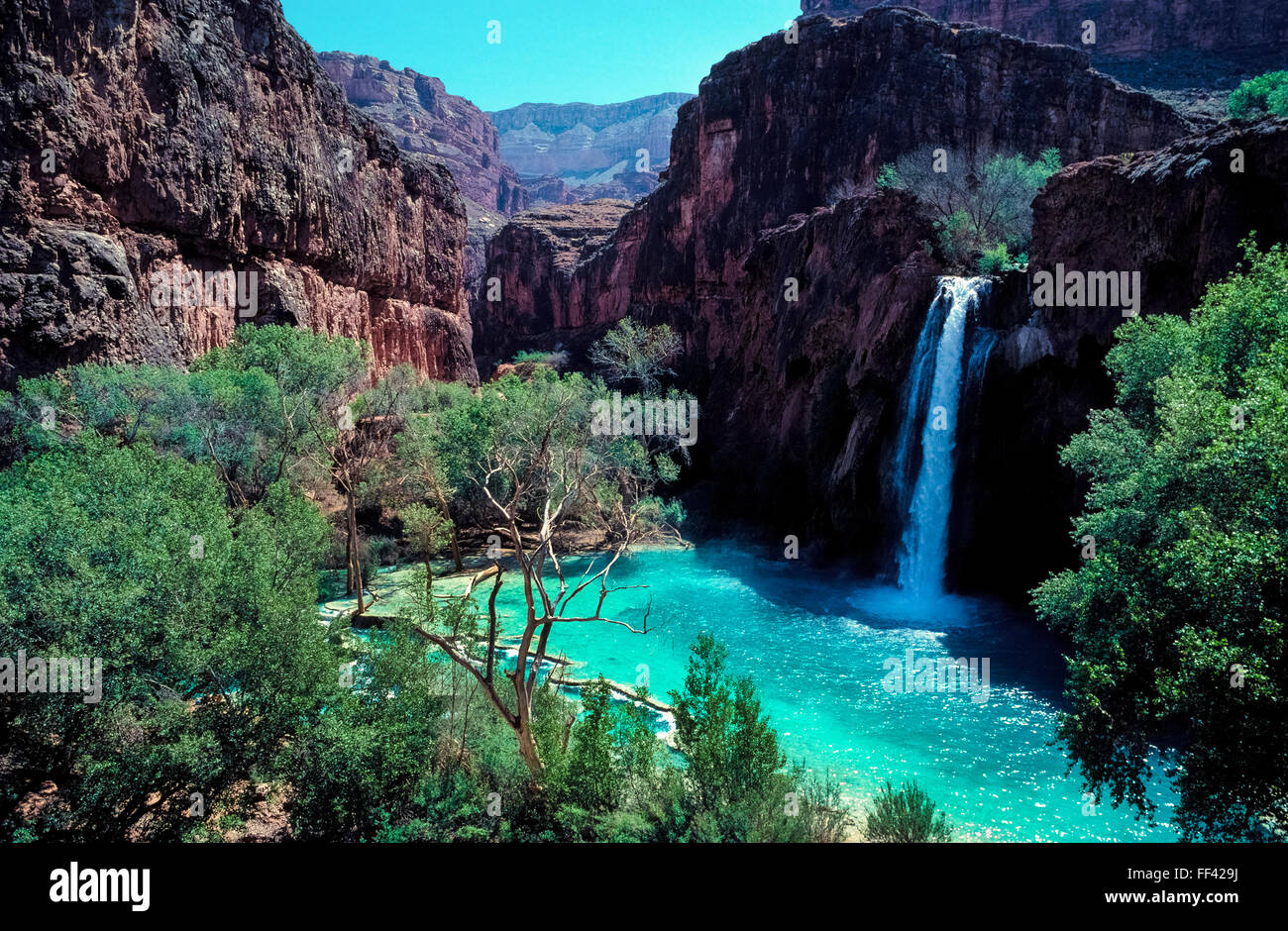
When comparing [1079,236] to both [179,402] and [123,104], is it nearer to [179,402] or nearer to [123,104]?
[179,402]

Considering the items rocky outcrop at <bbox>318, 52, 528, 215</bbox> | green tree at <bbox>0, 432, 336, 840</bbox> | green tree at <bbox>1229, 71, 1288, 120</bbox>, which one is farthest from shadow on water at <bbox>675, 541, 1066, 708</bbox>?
rocky outcrop at <bbox>318, 52, 528, 215</bbox>

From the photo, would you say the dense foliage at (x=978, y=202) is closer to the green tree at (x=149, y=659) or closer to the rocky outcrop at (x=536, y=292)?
the green tree at (x=149, y=659)

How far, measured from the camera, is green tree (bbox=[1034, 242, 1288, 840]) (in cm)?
602

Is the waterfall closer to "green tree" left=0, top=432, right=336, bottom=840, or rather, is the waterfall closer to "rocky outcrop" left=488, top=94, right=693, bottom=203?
"green tree" left=0, top=432, right=336, bottom=840

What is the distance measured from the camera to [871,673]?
16.0 metres

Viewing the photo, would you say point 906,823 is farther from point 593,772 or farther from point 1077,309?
point 1077,309

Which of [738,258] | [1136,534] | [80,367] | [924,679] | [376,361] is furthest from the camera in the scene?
[738,258]

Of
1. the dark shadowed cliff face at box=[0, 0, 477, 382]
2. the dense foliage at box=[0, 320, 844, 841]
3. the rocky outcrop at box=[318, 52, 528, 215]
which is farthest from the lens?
the rocky outcrop at box=[318, 52, 528, 215]

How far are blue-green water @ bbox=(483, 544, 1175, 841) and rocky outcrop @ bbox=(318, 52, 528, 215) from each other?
9853cm

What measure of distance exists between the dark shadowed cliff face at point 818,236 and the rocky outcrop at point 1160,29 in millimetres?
9707

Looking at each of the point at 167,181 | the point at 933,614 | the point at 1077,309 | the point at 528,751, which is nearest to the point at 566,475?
the point at 528,751
